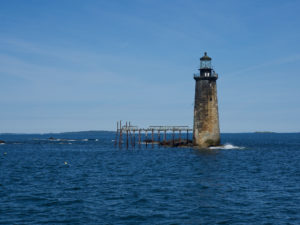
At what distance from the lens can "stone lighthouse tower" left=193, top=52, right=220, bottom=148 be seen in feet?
193

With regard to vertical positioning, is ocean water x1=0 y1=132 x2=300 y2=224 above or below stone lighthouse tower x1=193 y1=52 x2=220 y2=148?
below

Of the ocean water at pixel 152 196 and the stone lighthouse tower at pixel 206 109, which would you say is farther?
the stone lighthouse tower at pixel 206 109

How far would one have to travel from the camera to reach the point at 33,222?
62.1ft

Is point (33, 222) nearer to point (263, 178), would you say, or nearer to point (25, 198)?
point (25, 198)

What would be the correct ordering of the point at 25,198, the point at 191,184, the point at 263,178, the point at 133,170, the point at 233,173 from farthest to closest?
the point at 133,170 → the point at 233,173 → the point at 263,178 → the point at 191,184 → the point at 25,198

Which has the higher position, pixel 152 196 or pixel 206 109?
pixel 206 109

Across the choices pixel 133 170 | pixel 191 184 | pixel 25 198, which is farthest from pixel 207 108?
pixel 25 198

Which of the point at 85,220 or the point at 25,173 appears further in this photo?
the point at 25,173

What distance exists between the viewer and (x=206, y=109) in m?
58.7

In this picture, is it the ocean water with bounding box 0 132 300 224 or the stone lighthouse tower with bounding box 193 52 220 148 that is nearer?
the ocean water with bounding box 0 132 300 224

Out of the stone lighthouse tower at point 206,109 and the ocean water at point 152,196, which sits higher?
the stone lighthouse tower at point 206,109

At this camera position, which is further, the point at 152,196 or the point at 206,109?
the point at 206,109

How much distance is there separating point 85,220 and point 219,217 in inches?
279

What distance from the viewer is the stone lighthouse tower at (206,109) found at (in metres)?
58.8
